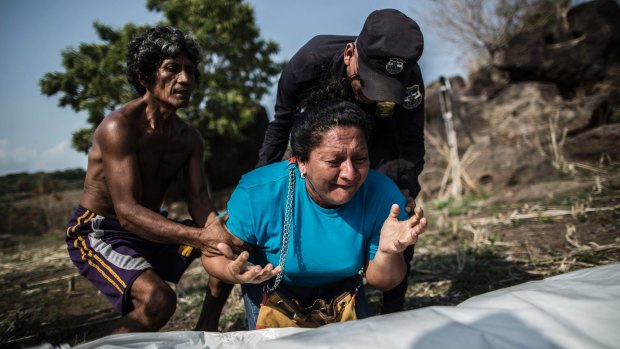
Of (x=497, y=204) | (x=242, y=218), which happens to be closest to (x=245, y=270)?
(x=242, y=218)

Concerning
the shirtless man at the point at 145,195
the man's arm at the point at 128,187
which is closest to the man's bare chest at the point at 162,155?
the shirtless man at the point at 145,195

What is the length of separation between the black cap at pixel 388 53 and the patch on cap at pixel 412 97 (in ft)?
0.57

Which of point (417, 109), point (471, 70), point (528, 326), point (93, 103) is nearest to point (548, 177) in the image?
point (417, 109)

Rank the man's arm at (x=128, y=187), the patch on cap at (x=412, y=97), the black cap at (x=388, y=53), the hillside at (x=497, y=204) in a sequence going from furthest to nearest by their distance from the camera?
the hillside at (x=497, y=204) → the patch on cap at (x=412, y=97) → the man's arm at (x=128, y=187) → the black cap at (x=388, y=53)

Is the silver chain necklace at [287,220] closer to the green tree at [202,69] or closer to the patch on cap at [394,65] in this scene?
the patch on cap at [394,65]

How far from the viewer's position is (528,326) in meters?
1.27

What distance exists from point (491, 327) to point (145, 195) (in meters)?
2.40

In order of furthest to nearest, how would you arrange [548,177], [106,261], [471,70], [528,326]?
[471,70], [548,177], [106,261], [528,326]

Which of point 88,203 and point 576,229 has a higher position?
point 88,203

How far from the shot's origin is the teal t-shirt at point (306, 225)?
2.00 meters

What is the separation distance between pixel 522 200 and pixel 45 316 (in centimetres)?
610

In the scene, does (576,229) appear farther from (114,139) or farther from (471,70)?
(471,70)

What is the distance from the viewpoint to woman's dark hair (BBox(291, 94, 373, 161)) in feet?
6.30

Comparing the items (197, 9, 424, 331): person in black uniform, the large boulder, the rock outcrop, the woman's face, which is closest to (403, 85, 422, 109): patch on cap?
(197, 9, 424, 331): person in black uniform
